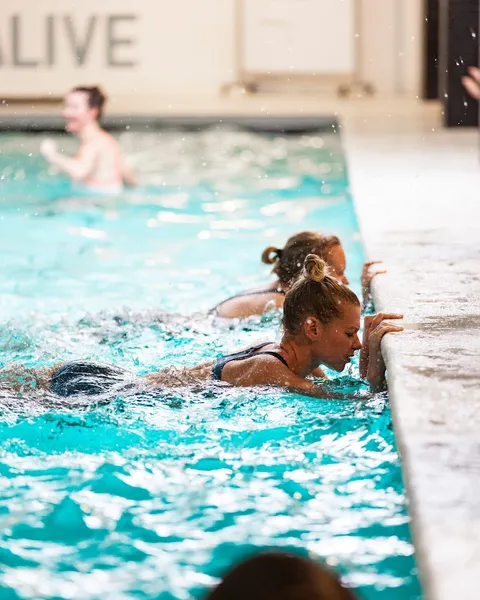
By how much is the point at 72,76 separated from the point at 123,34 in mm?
886

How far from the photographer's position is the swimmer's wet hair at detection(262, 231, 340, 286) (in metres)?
4.70

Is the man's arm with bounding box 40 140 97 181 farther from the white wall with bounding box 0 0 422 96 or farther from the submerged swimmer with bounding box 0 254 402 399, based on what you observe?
the white wall with bounding box 0 0 422 96

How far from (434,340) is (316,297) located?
1.47 feet

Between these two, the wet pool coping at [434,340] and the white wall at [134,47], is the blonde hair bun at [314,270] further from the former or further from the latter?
the white wall at [134,47]

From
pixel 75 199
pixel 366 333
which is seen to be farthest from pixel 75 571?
pixel 75 199

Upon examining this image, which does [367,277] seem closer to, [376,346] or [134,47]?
[376,346]

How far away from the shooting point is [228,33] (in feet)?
48.2

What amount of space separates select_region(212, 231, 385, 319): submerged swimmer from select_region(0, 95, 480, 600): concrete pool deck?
0.64 feet

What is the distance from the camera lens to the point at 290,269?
4.76 metres

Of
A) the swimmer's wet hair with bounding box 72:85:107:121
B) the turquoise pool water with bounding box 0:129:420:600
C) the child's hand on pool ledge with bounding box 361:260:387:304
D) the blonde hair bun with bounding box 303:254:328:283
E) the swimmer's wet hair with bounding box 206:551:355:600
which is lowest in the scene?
the turquoise pool water with bounding box 0:129:420:600

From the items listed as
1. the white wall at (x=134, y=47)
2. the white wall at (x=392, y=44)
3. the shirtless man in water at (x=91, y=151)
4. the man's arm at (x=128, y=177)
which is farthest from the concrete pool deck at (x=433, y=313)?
the white wall at (x=134, y=47)

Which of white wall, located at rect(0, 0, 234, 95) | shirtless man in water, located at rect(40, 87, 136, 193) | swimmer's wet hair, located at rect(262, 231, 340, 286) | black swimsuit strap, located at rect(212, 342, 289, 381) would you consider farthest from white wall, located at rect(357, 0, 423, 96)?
black swimsuit strap, located at rect(212, 342, 289, 381)

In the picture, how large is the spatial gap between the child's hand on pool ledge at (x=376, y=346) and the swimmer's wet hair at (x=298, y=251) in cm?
75

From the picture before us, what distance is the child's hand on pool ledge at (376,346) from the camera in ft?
12.3
